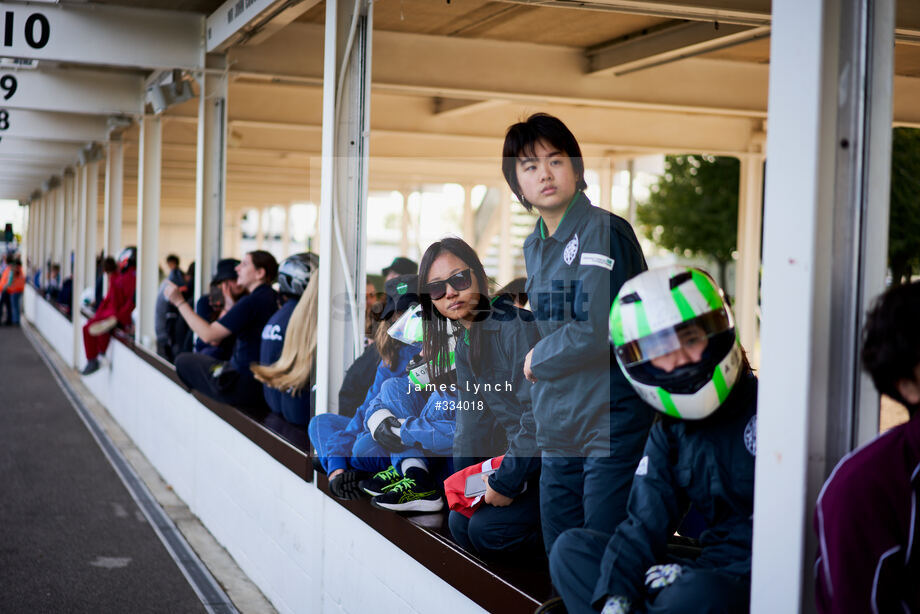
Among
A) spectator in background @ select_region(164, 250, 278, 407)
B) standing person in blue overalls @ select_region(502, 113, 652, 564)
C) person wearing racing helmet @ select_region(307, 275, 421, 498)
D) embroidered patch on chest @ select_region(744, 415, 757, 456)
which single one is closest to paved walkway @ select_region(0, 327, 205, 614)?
spectator in background @ select_region(164, 250, 278, 407)

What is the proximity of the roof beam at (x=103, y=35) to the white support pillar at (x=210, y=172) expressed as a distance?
270 millimetres

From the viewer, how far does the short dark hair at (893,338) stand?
1.66 metres

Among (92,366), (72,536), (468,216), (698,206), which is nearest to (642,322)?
(72,536)

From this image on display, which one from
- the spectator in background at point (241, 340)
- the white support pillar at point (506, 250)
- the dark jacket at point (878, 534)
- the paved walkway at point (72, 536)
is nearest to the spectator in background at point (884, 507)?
the dark jacket at point (878, 534)

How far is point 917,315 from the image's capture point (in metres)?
1.66

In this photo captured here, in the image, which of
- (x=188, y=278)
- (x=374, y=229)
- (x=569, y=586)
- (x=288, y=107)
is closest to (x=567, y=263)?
(x=569, y=586)

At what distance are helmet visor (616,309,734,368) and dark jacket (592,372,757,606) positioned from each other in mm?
154

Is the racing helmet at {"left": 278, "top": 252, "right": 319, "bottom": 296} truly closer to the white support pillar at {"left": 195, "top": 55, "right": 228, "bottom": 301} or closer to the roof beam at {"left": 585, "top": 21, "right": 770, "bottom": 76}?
the white support pillar at {"left": 195, "top": 55, "right": 228, "bottom": 301}

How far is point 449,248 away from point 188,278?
7.03 m

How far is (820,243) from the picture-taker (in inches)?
74.0

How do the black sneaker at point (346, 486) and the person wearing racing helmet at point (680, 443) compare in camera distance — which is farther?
the black sneaker at point (346, 486)

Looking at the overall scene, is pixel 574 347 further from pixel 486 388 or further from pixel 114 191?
pixel 114 191

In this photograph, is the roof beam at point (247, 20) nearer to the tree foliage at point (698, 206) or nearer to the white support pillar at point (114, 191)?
the white support pillar at point (114, 191)

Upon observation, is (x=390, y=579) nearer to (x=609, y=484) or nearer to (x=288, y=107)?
(x=609, y=484)
